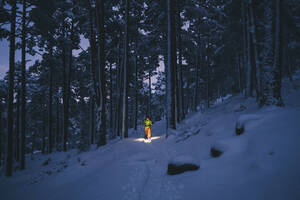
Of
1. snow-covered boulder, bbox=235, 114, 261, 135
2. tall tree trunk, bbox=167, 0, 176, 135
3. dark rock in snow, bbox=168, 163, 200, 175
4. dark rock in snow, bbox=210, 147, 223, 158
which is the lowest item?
dark rock in snow, bbox=168, 163, 200, 175

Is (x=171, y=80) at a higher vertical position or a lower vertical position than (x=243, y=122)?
higher

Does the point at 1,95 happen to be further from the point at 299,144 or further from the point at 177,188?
the point at 299,144

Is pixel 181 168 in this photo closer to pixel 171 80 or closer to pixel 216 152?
pixel 216 152

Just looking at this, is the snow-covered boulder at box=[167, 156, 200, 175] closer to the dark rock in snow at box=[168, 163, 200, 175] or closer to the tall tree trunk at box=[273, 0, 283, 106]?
the dark rock in snow at box=[168, 163, 200, 175]

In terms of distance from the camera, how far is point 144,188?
3.84 metres

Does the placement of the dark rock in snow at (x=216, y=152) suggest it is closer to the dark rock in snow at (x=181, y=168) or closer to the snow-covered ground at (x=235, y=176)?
the snow-covered ground at (x=235, y=176)

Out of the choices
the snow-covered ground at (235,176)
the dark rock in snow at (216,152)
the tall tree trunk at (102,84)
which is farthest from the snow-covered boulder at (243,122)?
the tall tree trunk at (102,84)

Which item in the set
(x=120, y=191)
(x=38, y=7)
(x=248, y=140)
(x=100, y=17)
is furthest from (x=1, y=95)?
(x=248, y=140)

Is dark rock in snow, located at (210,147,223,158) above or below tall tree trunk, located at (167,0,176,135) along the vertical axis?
below

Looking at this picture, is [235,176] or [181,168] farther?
[181,168]

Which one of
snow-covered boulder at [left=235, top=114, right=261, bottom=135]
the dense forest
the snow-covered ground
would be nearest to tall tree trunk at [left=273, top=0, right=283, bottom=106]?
the dense forest

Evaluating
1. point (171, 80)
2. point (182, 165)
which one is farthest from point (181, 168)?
point (171, 80)

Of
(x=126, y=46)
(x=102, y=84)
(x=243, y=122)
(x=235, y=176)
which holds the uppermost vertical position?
(x=126, y=46)

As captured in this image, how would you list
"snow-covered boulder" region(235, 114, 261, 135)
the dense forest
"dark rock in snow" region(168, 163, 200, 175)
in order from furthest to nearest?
the dense forest, "snow-covered boulder" region(235, 114, 261, 135), "dark rock in snow" region(168, 163, 200, 175)
